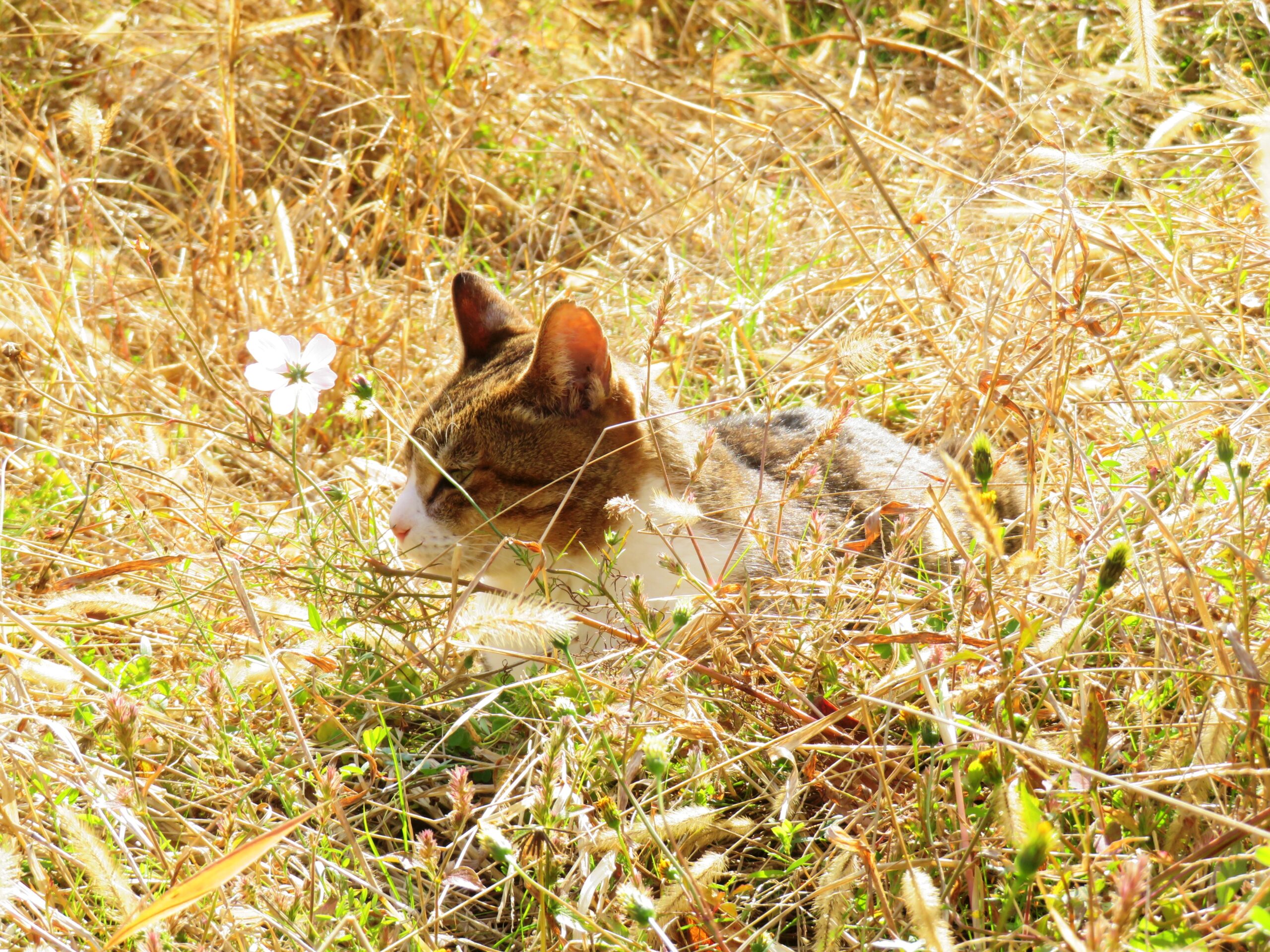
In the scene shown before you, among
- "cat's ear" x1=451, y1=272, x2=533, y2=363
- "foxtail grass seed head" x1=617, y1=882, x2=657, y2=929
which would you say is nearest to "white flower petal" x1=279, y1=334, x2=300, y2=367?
"cat's ear" x1=451, y1=272, x2=533, y2=363

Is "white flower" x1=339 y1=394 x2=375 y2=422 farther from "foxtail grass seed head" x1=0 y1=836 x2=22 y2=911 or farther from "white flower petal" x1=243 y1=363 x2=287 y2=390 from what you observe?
A: "foxtail grass seed head" x1=0 y1=836 x2=22 y2=911

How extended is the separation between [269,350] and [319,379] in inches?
4.9

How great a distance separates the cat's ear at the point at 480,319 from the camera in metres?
2.79

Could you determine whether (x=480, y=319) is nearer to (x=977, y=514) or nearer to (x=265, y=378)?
(x=265, y=378)

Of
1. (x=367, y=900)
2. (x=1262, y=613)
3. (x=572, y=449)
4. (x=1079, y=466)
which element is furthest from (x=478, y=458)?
(x=1262, y=613)

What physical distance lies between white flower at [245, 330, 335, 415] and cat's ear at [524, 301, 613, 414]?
0.47 metres

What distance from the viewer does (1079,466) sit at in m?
2.15

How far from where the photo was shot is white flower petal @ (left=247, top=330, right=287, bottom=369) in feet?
6.72

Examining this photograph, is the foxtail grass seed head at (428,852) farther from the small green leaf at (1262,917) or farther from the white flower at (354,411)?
the white flower at (354,411)

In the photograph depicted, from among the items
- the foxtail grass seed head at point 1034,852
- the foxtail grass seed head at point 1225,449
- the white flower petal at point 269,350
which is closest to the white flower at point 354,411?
the white flower petal at point 269,350

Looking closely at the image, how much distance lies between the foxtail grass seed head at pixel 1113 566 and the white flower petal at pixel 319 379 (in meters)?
1.35

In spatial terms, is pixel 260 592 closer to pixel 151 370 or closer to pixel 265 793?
pixel 265 793

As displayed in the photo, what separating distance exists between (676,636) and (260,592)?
38.4 inches

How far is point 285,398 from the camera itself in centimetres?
202
